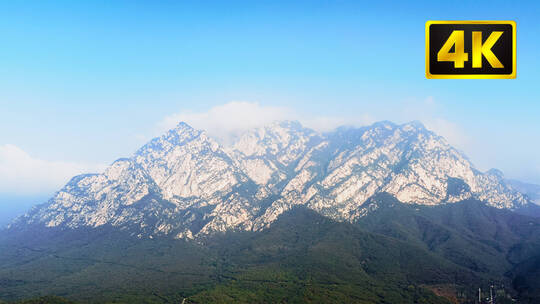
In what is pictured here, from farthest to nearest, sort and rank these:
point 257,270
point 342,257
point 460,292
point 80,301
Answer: point 342,257 → point 257,270 → point 460,292 → point 80,301

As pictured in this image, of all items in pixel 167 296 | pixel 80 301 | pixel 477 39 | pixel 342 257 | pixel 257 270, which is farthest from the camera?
pixel 342 257

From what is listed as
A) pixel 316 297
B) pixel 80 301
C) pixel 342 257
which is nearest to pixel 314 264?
pixel 342 257

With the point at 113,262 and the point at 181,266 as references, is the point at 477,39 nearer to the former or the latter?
the point at 181,266

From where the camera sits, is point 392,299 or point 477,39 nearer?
point 477,39

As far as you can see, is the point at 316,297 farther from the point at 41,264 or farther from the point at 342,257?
the point at 41,264

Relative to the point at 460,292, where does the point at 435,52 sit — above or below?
above

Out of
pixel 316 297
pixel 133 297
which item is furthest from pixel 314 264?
pixel 133 297
